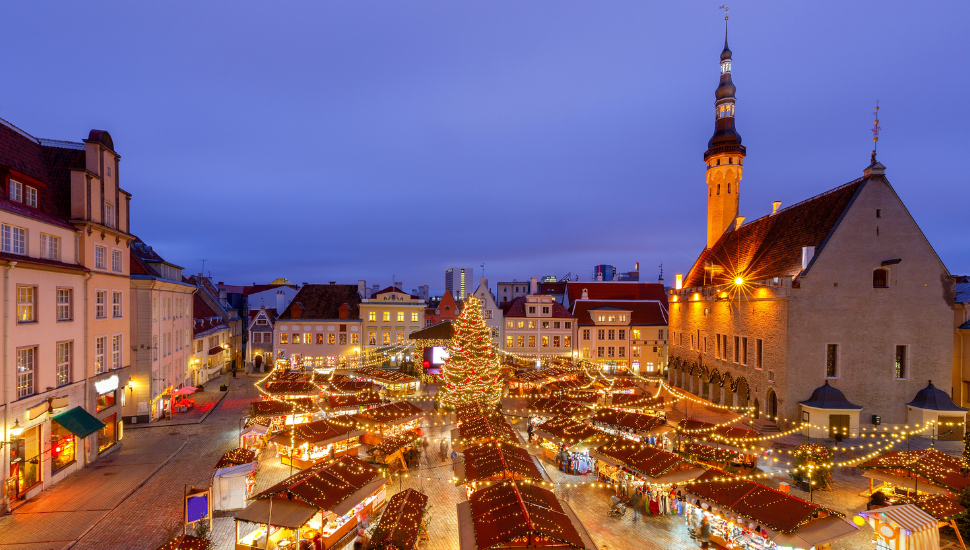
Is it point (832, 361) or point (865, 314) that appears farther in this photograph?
point (832, 361)

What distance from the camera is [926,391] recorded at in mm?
30375

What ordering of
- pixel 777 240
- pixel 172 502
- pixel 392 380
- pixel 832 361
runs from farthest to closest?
1. pixel 392 380
2. pixel 777 240
3. pixel 832 361
4. pixel 172 502

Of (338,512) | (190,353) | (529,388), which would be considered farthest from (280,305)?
(338,512)

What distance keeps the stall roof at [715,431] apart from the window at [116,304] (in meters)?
31.0

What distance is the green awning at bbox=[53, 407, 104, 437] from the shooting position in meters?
21.3

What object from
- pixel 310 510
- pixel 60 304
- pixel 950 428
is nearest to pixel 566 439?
pixel 310 510

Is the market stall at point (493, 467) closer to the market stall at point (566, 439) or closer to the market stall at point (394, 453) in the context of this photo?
the market stall at point (566, 439)

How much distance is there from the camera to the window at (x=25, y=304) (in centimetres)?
1909

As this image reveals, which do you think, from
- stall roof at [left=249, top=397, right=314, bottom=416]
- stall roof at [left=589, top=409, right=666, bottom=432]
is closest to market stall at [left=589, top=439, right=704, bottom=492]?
stall roof at [left=589, top=409, right=666, bottom=432]

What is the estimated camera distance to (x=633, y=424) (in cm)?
2530

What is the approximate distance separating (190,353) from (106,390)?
1844 centimetres

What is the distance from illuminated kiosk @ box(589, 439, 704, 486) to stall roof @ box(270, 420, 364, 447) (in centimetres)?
1211

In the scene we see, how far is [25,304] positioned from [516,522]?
21.2 meters

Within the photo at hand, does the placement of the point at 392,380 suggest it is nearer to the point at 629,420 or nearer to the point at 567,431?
the point at 567,431
